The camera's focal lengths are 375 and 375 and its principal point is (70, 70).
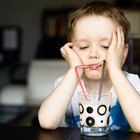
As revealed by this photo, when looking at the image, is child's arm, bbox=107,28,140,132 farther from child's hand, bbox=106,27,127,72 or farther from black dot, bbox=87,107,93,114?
black dot, bbox=87,107,93,114

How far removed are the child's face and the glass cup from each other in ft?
0.58

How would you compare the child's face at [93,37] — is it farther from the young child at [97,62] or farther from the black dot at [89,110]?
the black dot at [89,110]

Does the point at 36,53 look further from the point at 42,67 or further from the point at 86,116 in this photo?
the point at 86,116

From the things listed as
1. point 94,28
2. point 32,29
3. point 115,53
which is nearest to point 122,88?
point 115,53

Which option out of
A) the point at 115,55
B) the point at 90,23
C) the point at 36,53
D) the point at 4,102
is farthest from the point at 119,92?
the point at 36,53

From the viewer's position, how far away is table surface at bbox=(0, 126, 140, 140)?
0.84m

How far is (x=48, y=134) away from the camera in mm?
884

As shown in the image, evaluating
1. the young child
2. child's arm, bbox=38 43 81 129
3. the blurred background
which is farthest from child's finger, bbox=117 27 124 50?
the blurred background

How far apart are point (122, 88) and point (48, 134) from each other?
229 millimetres

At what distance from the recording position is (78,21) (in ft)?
3.66

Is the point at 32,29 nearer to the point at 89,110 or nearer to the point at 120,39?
the point at 120,39

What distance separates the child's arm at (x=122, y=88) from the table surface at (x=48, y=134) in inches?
2.7

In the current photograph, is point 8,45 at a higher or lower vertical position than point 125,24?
lower

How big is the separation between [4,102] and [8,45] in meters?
2.60
